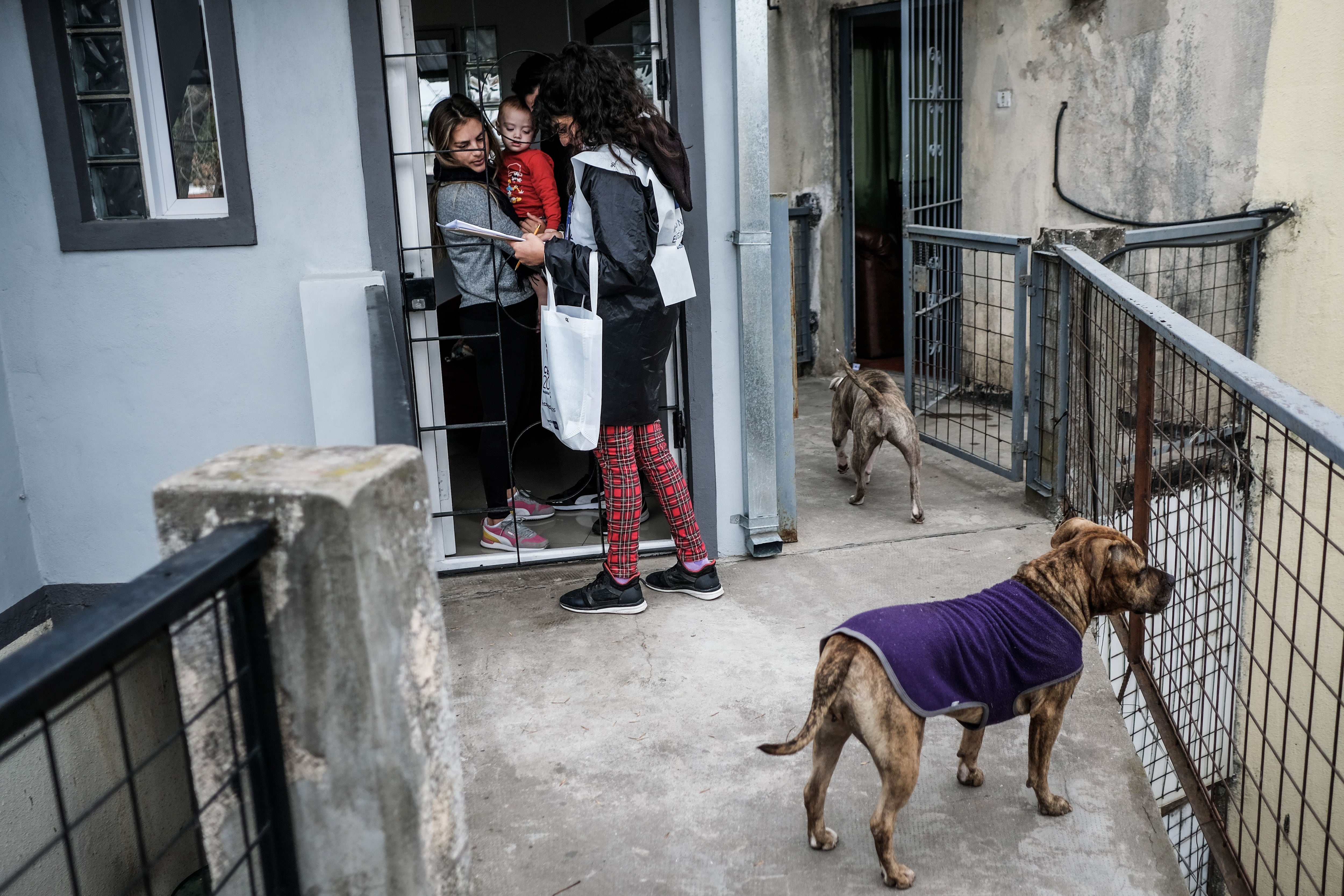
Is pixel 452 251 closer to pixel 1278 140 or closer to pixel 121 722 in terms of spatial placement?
pixel 121 722

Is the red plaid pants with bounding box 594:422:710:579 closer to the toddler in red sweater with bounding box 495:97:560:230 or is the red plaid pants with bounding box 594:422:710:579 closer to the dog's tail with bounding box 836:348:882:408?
the toddler in red sweater with bounding box 495:97:560:230

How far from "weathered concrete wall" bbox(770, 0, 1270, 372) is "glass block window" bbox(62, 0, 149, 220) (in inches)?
195

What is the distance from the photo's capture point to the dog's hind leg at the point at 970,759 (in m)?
2.99

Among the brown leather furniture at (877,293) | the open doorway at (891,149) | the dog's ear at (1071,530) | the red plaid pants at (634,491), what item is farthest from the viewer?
the brown leather furniture at (877,293)

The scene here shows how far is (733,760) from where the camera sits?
10.7ft

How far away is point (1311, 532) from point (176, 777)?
18.0 ft

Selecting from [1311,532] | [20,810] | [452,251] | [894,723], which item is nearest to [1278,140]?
[1311,532]

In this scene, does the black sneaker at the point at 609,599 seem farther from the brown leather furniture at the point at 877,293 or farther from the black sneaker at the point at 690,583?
the brown leather furniture at the point at 877,293

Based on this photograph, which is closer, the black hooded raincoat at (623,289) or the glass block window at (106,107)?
the black hooded raincoat at (623,289)

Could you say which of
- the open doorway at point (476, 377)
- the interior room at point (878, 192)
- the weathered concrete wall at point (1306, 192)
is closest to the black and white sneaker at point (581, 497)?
the open doorway at point (476, 377)

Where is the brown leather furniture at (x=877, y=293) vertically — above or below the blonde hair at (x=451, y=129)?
below

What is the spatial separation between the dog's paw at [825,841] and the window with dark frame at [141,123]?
9.84ft

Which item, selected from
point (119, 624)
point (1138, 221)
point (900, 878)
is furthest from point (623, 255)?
point (1138, 221)

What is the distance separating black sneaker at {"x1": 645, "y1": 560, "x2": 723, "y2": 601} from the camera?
→ 14.1ft
